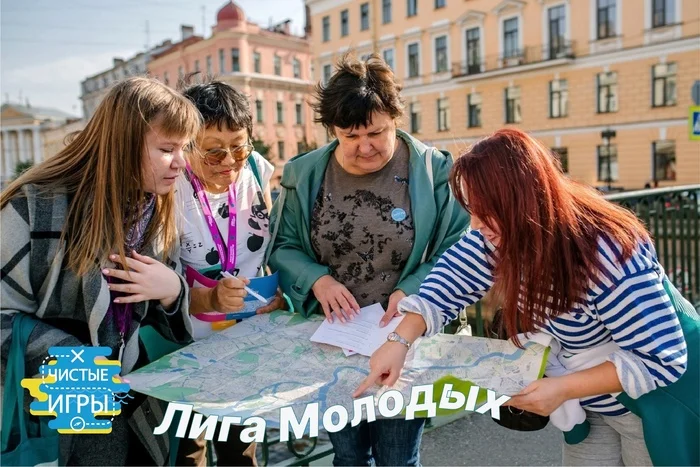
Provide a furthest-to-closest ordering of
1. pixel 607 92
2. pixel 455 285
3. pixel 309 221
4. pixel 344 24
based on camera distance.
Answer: pixel 344 24
pixel 607 92
pixel 309 221
pixel 455 285

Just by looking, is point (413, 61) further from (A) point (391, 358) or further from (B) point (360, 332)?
(A) point (391, 358)

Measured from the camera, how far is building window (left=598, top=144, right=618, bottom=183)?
25703mm

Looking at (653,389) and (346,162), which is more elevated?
(346,162)

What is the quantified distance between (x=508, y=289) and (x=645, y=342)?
35 centimetres

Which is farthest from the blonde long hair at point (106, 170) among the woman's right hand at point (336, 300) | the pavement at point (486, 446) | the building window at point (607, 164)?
the building window at point (607, 164)

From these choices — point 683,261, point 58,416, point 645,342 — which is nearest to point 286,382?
point 58,416

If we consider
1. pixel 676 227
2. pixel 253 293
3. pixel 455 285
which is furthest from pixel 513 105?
pixel 455 285

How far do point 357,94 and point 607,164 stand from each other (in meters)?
26.6

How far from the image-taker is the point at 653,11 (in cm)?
2417

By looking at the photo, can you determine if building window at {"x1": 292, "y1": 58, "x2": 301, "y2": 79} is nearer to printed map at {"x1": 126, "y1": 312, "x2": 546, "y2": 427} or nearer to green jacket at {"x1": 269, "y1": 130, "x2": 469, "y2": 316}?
green jacket at {"x1": 269, "y1": 130, "x2": 469, "y2": 316}

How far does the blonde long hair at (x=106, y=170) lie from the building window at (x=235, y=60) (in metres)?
43.4

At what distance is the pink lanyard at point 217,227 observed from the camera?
223 cm

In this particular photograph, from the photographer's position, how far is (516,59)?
93.6 ft

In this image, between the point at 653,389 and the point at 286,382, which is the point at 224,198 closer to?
the point at 286,382
